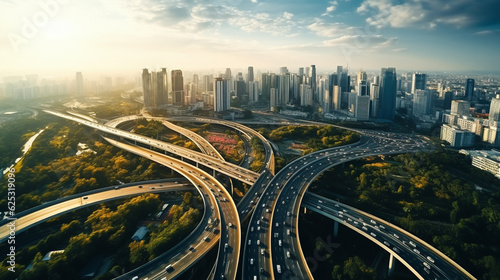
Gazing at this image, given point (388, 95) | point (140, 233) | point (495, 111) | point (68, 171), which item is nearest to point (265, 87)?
point (388, 95)

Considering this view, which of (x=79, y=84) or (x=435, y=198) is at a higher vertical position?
(x=79, y=84)

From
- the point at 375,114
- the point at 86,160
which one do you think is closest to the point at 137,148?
the point at 86,160

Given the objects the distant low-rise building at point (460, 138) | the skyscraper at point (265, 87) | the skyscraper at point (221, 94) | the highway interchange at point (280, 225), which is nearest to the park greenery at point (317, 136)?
the highway interchange at point (280, 225)

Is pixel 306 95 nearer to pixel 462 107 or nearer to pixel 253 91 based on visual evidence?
pixel 253 91

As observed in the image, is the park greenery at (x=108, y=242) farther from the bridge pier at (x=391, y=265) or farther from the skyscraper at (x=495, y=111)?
the skyscraper at (x=495, y=111)

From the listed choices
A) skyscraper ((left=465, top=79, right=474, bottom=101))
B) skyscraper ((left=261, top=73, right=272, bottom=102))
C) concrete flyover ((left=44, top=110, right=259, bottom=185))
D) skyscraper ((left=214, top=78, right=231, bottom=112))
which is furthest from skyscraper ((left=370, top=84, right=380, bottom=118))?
concrete flyover ((left=44, top=110, right=259, bottom=185))

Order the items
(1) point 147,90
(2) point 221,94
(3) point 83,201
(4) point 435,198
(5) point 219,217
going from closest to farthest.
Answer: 1. (5) point 219,217
2. (3) point 83,201
3. (4) point 435,198
4. (2) point 221,94
5. (1) point 147,90

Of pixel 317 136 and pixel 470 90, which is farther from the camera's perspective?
pixel 470 90
